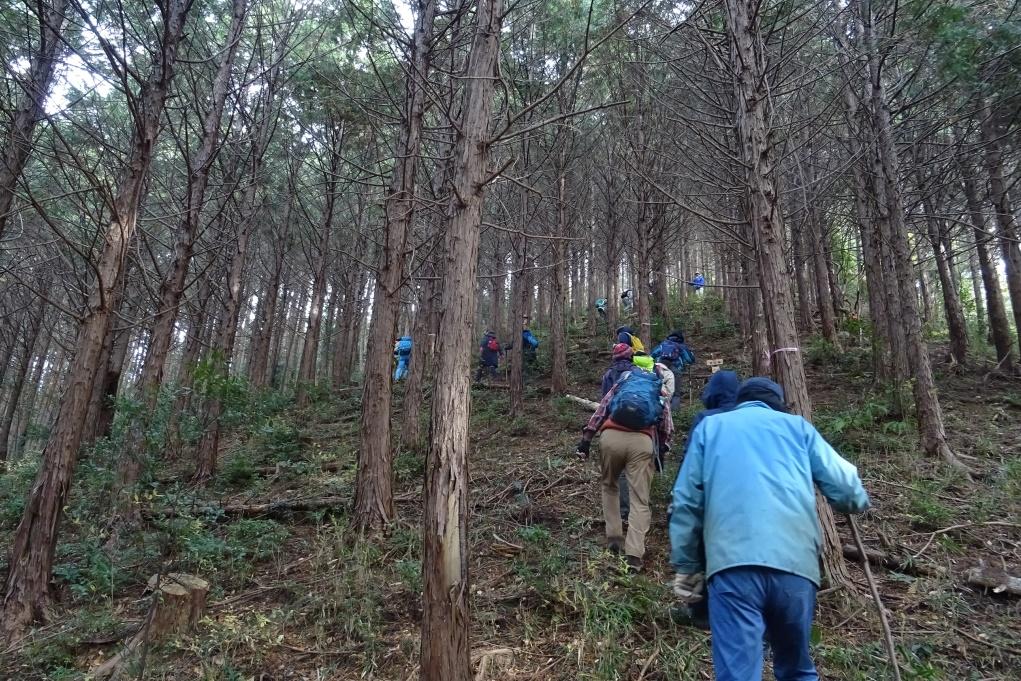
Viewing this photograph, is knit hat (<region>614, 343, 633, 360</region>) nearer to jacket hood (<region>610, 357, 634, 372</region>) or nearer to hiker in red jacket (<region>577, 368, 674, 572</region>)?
jacket hood (<region>610, 357, 634, 372</region>)

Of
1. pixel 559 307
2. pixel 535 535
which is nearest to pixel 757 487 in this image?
pixel 535 535

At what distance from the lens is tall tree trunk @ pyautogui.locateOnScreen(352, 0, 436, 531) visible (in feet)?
19.6

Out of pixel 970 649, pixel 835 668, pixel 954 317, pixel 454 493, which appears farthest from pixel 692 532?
pixel 954 317

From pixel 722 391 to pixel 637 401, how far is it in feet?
4.05

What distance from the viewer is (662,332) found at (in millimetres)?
14984

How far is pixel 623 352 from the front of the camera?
5855 mm

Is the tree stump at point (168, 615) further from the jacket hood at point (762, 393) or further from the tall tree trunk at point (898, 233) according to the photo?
the tall tree trunk at point (898, 233)

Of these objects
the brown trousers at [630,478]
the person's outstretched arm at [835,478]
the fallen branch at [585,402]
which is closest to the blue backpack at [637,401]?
the brown trousers at [630,478]

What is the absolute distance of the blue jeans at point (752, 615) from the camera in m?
2.30

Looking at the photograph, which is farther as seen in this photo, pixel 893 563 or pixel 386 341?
pixel 386 341

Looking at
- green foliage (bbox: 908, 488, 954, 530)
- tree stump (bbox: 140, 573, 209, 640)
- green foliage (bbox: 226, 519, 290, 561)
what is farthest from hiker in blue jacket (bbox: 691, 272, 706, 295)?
tree stump (bbox: 140, 573, 209, 640)

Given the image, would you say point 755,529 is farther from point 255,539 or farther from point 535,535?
point 255,539

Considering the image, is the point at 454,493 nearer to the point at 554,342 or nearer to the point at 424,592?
the point at 424,592

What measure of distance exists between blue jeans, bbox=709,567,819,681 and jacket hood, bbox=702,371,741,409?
1.51m
